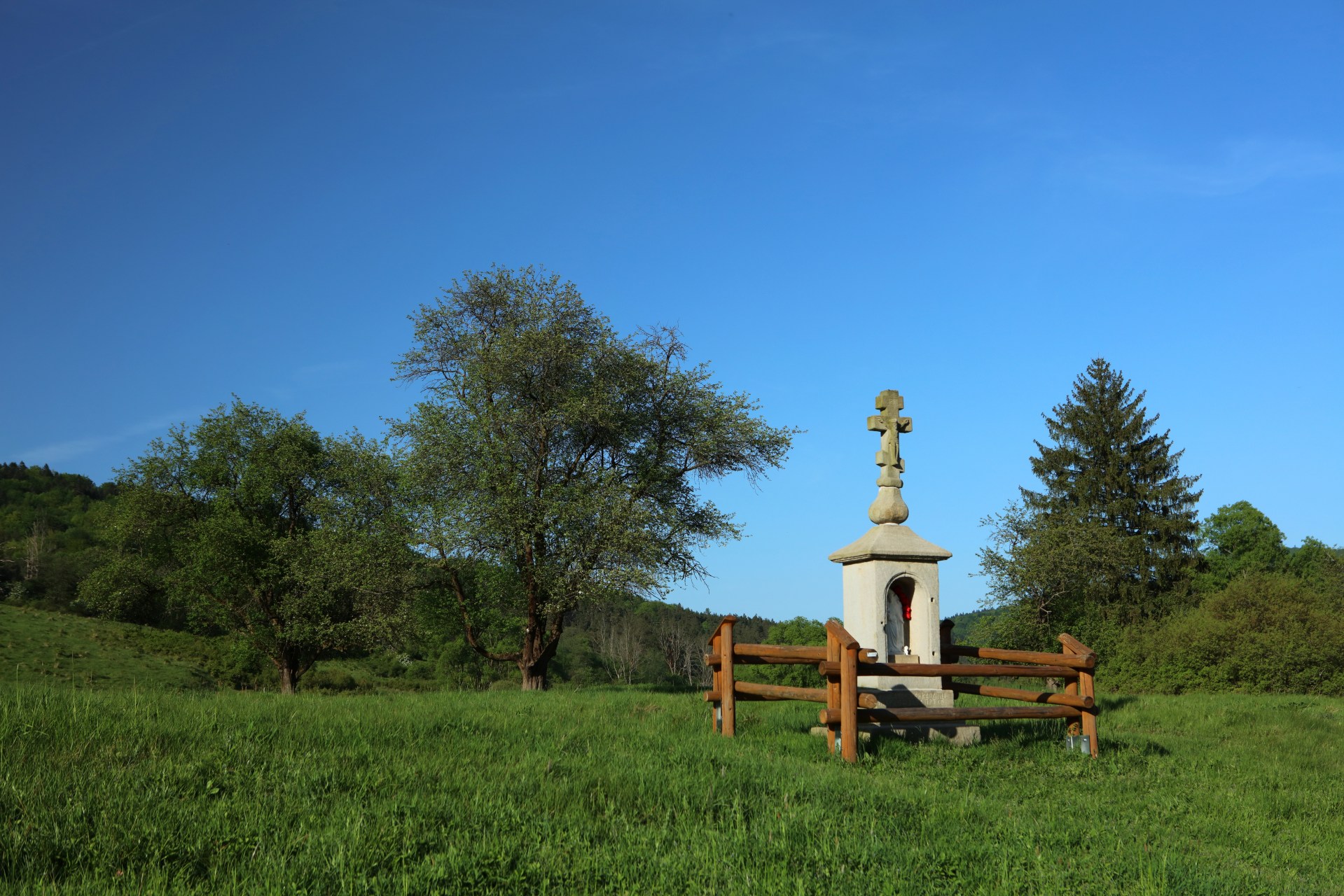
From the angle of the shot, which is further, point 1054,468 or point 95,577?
point 1054,468

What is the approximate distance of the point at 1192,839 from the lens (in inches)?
328

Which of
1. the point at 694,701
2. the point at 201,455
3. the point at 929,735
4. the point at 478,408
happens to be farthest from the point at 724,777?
the point at 201,455

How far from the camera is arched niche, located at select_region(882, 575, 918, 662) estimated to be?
45.4 feet

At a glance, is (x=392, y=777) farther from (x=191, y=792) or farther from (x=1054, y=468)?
(x=1054, y=468)

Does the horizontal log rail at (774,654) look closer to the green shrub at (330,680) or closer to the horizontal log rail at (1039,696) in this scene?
the horizontal log rail at (1039,696)

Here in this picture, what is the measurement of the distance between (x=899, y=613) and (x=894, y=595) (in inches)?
12.0

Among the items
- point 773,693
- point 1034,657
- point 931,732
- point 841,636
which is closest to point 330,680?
point 773,693

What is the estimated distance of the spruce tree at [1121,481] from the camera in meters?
46.8

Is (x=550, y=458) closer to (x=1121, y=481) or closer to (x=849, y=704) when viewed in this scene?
(x=849, y=704)

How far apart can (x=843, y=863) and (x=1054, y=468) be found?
159 feet

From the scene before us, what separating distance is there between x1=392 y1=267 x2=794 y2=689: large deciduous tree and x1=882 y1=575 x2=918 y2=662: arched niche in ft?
27.3

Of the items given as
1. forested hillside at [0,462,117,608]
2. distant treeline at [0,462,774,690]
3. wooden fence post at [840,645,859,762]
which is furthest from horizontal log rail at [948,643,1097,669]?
forested hillside at [0,462,117,608]

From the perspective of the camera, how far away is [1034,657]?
13.4 meters

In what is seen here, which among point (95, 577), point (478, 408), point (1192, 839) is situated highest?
point (478, 408)
